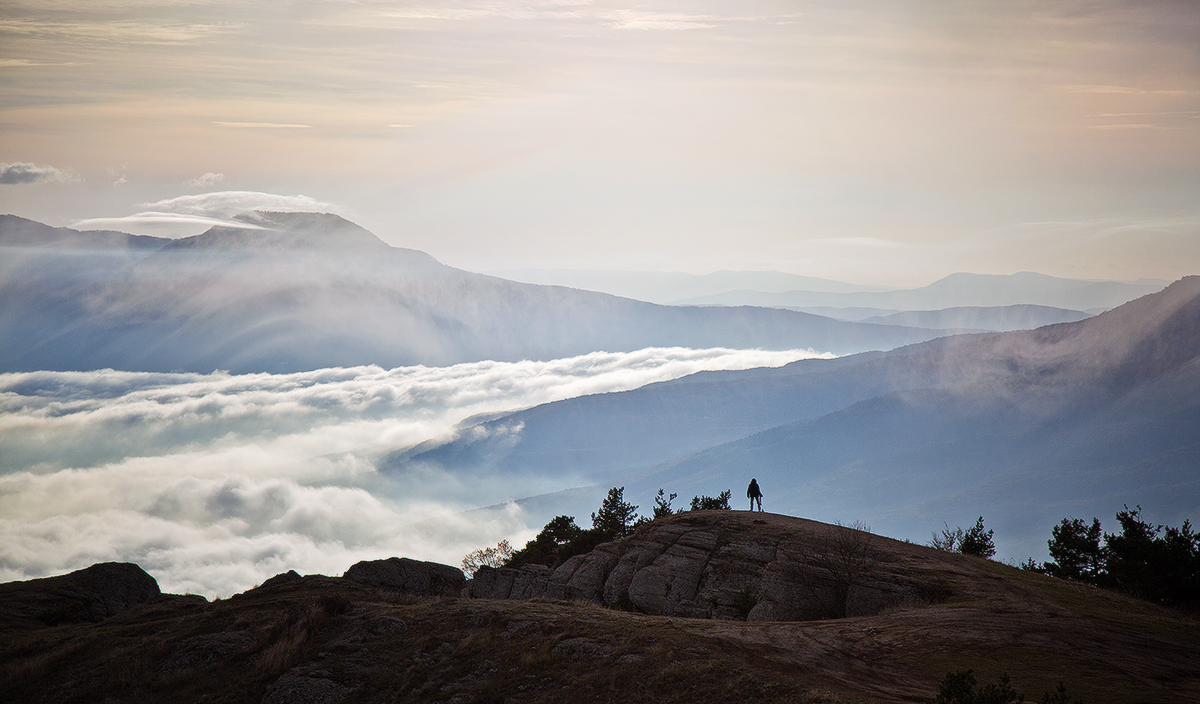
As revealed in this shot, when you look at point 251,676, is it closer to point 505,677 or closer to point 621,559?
point 505,677

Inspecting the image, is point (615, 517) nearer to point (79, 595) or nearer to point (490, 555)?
point (490, 555)

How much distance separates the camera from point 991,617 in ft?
82.4

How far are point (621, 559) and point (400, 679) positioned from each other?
20269 millimetres

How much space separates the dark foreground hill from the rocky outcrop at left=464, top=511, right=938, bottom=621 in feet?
6.81

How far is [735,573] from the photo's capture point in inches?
1414

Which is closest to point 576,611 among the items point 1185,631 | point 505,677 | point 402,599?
point 505,677

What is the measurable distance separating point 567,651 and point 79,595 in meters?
29.9

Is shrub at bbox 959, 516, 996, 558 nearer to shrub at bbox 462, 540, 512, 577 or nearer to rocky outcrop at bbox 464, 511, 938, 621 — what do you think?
rocky outcrop at bbox 464, 511, 938, 621

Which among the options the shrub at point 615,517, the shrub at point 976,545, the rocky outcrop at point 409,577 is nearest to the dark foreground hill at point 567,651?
the rocky outcrop at point 409,577

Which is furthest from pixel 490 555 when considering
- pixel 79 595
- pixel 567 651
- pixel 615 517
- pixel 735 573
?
pixel 567 651

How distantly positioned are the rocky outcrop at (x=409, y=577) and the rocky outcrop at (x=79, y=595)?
34.8ft

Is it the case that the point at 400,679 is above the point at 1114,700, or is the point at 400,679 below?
below

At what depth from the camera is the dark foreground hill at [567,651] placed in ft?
63.8

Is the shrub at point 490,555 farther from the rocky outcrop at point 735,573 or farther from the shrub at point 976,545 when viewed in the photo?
the shrub at point 976,545
